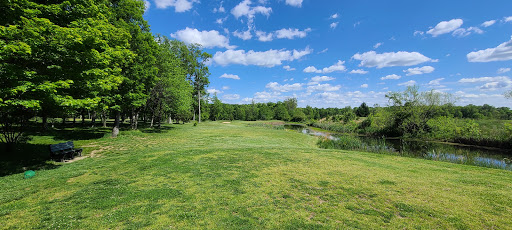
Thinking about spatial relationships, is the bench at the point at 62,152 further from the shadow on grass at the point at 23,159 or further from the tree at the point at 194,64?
the tree at the point at 194,64

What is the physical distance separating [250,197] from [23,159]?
1198 cm

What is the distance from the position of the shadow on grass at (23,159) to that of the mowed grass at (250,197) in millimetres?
1032

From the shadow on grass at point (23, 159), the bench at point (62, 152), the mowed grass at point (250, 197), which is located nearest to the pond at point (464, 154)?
the mowed grass at point (250, 197)

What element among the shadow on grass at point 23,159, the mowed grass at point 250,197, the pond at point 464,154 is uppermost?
the shadow on grass at point 23,159

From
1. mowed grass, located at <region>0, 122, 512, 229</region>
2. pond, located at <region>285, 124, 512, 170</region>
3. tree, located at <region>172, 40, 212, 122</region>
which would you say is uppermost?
tree, located at <region>172, 40, 212, 122</region>

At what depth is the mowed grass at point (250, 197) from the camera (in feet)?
14.1

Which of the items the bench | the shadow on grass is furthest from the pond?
the shadow on grass

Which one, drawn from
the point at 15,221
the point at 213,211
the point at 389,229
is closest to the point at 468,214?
the point at 389,229

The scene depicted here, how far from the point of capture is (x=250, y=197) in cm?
553

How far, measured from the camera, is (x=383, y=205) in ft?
16.9

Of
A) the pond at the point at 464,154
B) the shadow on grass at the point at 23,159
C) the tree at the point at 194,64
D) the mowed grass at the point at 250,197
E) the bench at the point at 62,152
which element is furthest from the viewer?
the tree at the point at 194,64

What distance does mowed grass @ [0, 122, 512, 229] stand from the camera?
429 centimetres

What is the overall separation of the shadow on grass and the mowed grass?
1.03 meters

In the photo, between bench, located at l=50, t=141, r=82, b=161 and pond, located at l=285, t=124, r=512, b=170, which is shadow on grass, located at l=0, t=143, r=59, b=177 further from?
pond, located at l=285, t=124, r=512, b=170
